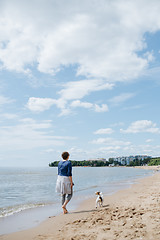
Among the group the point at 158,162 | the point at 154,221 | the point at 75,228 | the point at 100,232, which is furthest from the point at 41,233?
the point at 158,162

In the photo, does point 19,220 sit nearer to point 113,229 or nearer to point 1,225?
point 1,225

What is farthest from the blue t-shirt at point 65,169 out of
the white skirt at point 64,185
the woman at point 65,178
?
the white skirt at point 64,185

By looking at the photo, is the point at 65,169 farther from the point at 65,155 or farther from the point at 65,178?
the point at 65,155

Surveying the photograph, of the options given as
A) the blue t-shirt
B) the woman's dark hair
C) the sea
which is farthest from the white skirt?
the sea

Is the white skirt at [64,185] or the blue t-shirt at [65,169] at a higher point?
the blue t-shirt at [65,169]

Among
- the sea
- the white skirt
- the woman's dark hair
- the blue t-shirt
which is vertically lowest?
the sea

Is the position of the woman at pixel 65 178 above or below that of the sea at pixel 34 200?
above

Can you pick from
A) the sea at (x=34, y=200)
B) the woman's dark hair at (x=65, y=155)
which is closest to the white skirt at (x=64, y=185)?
the woman's dark hair at (x=65, y=155)

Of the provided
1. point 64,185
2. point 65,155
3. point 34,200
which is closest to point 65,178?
point 64,185

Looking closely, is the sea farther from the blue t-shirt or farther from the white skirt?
the blue t-shirt

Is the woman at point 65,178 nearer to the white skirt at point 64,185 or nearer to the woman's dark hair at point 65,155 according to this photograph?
the white skirt at point 64,185

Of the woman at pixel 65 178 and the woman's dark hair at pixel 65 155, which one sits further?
the woman's dark hair at pixel 65 155

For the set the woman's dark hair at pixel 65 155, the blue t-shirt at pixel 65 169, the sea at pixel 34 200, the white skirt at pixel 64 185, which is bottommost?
the sea at pixel 34 200

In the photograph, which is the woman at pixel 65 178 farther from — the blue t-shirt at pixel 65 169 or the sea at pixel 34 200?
the sea at pixel 34 200
